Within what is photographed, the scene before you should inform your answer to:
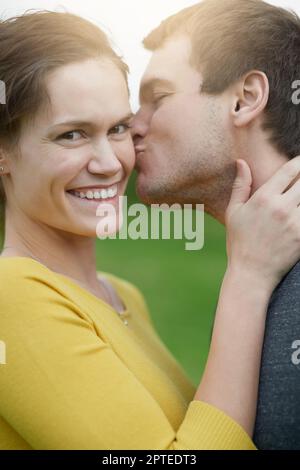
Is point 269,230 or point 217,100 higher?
point 217,100

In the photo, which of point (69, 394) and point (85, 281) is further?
point (85, 281)

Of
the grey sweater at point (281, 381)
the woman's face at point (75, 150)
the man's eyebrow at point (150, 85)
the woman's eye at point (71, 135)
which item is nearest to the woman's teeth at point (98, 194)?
the woman's face at point (75, 150)

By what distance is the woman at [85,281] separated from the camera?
1.47 metres

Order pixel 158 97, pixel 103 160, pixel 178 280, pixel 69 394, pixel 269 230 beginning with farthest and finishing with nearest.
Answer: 1. pixel 178 280
2. pixel 158 97
3. pixel 103 160
4. pixel 269 230
5. pixel 69 394

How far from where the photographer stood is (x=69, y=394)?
Result: 146 cm

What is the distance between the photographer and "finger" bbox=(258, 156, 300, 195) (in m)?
1.76

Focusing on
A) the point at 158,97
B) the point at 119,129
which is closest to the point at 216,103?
the point at 158,97

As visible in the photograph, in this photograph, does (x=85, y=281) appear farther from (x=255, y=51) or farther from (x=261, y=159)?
(x=255, y=51)

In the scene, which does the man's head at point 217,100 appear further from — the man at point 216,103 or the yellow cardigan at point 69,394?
the yellow cardigan at point 69,394

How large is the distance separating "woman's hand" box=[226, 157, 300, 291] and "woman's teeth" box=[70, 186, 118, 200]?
32cm

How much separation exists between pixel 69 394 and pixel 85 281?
531mm

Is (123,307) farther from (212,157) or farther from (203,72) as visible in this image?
(203,72)

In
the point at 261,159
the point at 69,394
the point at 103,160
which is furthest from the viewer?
the point at 261,159

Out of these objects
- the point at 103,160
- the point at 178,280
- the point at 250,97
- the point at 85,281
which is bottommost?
the point at 178,280
